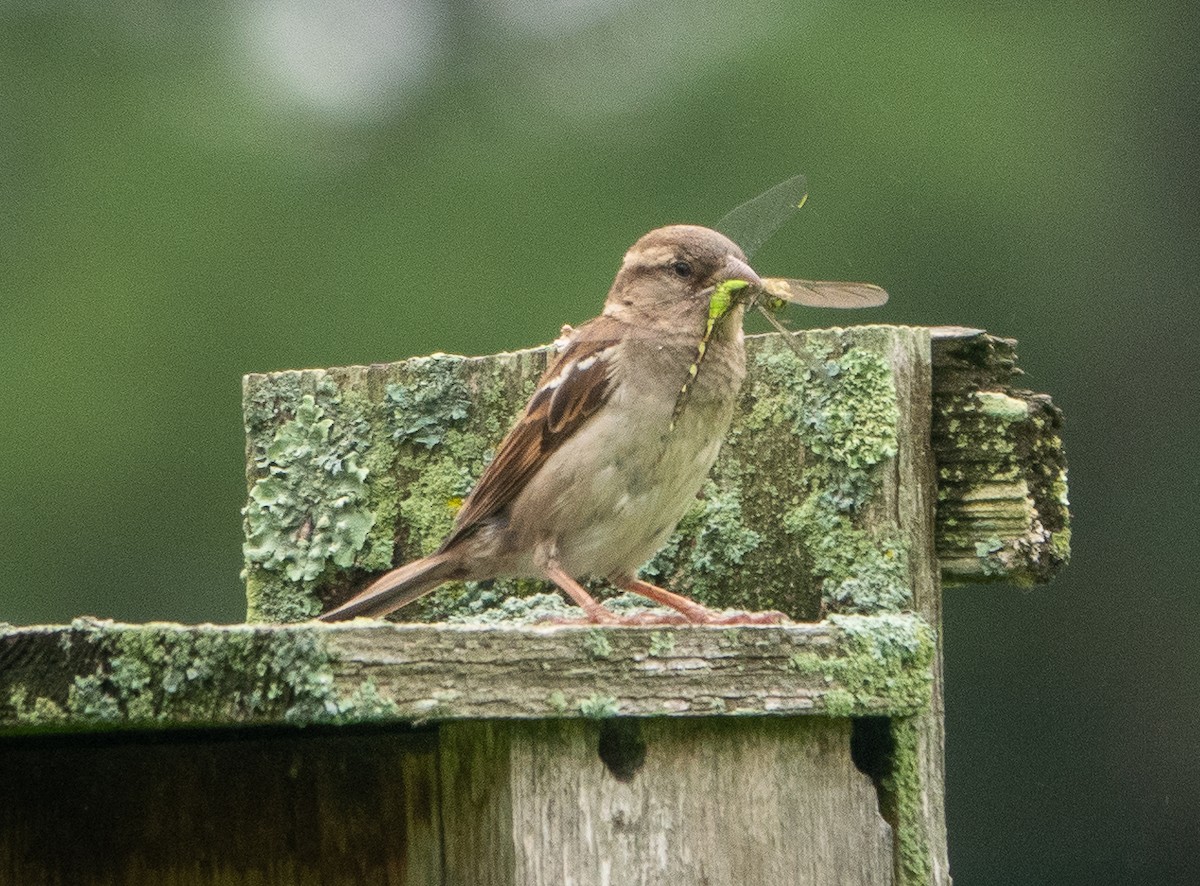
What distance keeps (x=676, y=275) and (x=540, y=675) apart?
4.68 feet

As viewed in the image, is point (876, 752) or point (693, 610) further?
point (693, 610)

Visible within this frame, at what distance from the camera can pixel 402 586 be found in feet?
11.2

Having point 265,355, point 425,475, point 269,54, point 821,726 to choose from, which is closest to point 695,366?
point 425,475

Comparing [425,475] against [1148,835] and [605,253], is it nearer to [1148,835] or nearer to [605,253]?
[605,253]

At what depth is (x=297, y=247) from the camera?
1147 cm

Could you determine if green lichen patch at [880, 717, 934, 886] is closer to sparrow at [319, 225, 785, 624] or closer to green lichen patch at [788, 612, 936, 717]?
green lichen patch at [788, 612, 936, 717]

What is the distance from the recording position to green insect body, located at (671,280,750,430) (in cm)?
343

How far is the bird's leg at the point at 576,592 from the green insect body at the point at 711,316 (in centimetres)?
34

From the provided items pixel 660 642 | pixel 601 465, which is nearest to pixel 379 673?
pixel 660 642

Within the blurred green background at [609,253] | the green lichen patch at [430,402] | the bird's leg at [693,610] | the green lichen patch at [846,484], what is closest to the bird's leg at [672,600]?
the bird's leg at [693,610]

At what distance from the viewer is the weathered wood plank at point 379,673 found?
7.68 ft

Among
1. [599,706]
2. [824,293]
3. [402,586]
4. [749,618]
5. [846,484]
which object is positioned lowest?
[599,706]

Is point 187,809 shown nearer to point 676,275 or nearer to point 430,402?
point 430,402

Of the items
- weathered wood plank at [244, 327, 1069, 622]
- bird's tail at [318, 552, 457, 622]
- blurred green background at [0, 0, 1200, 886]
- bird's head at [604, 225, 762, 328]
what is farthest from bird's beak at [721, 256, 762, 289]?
blurred green background at [0, 0, 1200, 886]
